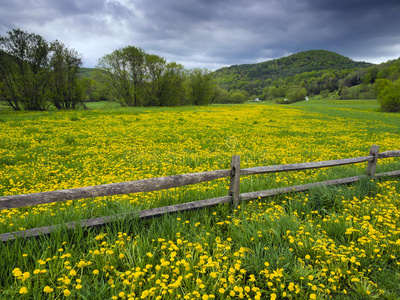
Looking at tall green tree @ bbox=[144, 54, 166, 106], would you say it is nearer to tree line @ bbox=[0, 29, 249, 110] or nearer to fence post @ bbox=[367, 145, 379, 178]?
tree line @ bbox=[0, 29, 249, 110]

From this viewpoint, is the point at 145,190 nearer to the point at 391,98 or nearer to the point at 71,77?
the point at 71,77

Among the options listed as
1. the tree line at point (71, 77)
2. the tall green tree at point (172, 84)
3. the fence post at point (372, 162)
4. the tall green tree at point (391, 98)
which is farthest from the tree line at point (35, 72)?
the tall green tree at point (391, 98)

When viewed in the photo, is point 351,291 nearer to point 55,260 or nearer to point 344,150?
point 55,260

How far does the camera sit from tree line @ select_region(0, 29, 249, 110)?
30.7 metres

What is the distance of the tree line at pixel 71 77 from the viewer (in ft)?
101

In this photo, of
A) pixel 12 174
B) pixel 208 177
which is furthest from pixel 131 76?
pixel 208 177

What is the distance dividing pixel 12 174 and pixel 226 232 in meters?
7.99

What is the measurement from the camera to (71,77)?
36062mm

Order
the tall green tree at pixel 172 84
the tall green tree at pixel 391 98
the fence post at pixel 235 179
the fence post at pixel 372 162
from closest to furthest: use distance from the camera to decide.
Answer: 1. the fence post at pixel 235 179
2. the fence post at pixel 372 162
3. the tall green tree at pixel 391 98
4. the tall green tree at pixel 172 84

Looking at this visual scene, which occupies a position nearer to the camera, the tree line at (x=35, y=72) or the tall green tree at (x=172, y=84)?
the tree line at (x=35, y=72)

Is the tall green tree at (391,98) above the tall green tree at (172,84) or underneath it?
underneath

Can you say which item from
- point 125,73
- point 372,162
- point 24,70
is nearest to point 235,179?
point 372,162

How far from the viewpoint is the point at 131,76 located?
49.0 metres

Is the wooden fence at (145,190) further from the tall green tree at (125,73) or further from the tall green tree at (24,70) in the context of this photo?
the tall green tree at (125,73)
